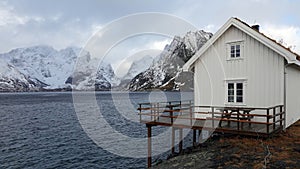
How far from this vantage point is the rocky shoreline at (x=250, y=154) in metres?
8.42

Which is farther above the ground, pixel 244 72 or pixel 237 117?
pixel 244 72

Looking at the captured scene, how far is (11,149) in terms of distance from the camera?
2153 centimetres

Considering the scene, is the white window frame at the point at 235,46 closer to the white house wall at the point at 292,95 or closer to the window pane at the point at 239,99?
the window pane at the point at 239,99

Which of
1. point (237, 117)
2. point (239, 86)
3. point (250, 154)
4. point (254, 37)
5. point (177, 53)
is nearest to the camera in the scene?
point (250, 154)

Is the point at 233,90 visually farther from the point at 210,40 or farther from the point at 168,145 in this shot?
the point at 168,145

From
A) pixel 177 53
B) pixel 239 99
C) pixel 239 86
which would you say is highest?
pixel 177 53

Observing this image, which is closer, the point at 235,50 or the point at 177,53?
the point at 235,50

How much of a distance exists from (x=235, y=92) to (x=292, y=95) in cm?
377

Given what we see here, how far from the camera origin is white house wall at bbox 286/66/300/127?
13961 mm

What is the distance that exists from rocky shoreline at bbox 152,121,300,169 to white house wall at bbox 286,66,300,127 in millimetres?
2237

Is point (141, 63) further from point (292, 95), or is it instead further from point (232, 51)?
point (292, 95)

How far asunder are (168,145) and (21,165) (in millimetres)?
11673

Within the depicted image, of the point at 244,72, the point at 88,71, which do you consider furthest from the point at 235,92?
the point at 88,71

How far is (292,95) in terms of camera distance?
1480cm
